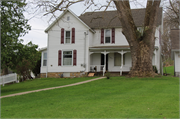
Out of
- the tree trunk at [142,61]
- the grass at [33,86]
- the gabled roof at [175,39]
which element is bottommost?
the grass at [33,86]

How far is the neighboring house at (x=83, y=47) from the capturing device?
2330 cm

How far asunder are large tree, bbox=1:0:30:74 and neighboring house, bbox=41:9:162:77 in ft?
27.9

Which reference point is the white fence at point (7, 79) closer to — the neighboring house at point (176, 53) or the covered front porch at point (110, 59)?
the covered front porch at point (110, 59)

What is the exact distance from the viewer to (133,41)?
1694 cm

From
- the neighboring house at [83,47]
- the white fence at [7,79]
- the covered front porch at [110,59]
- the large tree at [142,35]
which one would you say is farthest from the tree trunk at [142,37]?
the white fence at [7,79]

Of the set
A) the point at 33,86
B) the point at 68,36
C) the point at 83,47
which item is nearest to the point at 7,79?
the point at 33,86

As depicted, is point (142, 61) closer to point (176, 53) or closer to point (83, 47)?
point (176, 53)

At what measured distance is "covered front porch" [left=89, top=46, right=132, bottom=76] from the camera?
22484mm

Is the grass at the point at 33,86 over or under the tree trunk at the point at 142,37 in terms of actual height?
under

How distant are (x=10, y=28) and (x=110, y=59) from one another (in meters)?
13.0

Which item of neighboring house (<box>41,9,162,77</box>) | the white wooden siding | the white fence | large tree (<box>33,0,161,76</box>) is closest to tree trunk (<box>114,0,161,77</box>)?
large tree (<box>33,0,161,76</box>)

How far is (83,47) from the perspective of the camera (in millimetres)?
23422

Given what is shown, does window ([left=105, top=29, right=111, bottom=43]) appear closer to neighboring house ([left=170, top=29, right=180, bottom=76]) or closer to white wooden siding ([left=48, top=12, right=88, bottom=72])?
white wooden siding ([left=48, top=12, right=88, bottom=72])

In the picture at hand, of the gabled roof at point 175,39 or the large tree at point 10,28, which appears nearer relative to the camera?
the large tree at point 10,28
